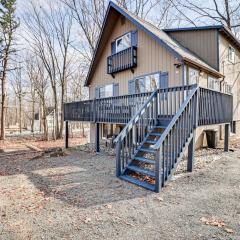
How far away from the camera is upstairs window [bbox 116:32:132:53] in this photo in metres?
12.9

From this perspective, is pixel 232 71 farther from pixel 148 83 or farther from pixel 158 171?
pixel 158 171

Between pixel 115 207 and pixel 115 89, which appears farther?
pixel 115 89

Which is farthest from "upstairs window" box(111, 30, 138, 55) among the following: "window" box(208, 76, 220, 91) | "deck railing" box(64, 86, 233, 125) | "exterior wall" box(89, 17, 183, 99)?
"window" box(208, 76, 220, 91)

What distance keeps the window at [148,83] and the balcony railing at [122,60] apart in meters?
0.91

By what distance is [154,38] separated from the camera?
10.5m

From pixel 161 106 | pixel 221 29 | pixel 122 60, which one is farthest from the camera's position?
pixel 122 60

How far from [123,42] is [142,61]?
243 cm

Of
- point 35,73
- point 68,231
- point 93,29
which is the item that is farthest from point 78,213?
point 35,73

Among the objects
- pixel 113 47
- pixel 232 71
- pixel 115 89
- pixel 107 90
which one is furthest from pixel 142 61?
pixel 232 71

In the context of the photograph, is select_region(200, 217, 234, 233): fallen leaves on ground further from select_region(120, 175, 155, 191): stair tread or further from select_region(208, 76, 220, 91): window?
select_region(208, 76, 220, 91): window

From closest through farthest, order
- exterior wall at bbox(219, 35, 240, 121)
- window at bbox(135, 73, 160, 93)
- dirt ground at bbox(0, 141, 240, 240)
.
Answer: dirt ground at bbox(0, 141, 240, 240)
window at bbox(135, 73, 160, 93)
exterior wall at bbox(219, 35, 240, 121)

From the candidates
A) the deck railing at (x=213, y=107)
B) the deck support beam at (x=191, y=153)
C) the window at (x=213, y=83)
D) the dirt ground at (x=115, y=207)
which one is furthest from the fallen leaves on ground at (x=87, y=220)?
the window at (x=213, y=83)

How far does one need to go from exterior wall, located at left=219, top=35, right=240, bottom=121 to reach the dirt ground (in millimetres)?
8043

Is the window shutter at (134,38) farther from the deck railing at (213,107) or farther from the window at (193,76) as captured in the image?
the deck railing at (213,107)
